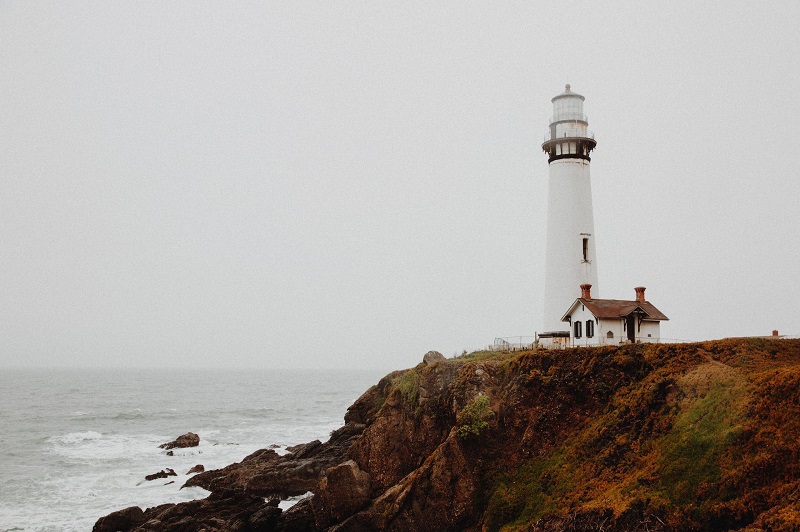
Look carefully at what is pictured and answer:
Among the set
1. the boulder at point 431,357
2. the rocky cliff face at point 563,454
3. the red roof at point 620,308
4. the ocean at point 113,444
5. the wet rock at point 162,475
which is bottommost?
the ocean at point 113,444

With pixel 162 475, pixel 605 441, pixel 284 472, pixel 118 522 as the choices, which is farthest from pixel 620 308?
pixel 162 475

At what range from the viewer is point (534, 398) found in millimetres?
24281

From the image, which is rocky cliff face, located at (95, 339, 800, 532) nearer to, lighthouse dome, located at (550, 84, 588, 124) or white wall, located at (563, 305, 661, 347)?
white wall, located at (563, 305, 661, 347)

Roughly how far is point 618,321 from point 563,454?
9.60 m

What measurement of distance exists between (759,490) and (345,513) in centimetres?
1485

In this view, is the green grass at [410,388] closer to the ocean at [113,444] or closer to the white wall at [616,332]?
the white wall at [616,332]

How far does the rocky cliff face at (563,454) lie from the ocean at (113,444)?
498cm

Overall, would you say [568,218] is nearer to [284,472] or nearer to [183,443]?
[284,472]

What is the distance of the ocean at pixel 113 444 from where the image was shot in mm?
31391

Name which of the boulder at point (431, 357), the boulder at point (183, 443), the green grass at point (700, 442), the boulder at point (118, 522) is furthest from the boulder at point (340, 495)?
the boulder at point (183, 443)

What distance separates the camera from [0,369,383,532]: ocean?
31.4 metres

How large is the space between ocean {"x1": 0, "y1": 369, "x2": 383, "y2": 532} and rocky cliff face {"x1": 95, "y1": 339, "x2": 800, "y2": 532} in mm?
4976

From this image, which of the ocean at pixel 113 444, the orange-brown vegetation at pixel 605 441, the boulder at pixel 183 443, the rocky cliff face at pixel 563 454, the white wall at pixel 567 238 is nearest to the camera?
the orange-brown vegetation at pixel 605 441

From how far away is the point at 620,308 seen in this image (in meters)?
29.9
